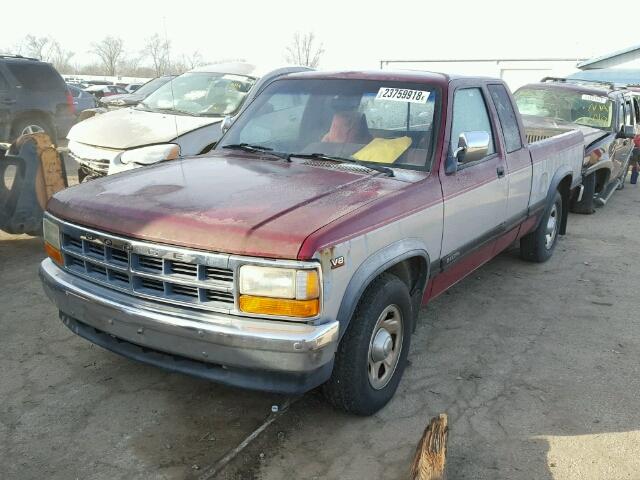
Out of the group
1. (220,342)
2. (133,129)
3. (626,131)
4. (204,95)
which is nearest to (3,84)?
(204,95)

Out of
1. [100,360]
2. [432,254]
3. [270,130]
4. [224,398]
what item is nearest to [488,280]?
[432,254]

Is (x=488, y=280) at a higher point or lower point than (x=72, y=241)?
lower

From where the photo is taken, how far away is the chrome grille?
273cm

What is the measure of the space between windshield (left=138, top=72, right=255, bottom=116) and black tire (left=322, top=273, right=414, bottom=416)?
5128 mm

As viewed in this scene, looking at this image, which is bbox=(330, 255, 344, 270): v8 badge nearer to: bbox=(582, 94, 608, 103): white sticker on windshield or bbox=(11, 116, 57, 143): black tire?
bbox=(582, 94, 608, 103): white sticker on windshield

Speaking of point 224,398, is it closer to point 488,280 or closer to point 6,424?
point 6,424

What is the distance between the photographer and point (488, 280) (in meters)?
5.75

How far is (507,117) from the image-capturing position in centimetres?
491

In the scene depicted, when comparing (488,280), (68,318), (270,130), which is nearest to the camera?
(68,318)

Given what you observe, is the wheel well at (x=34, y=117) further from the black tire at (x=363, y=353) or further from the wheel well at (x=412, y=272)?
the black tire at (x=363, y=353)

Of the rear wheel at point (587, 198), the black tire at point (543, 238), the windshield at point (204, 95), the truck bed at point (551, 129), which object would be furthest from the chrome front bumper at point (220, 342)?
the rear wheel at point (587, 198)

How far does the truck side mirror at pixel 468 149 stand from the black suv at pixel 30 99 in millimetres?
10498

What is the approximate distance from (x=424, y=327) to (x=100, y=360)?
2333mm

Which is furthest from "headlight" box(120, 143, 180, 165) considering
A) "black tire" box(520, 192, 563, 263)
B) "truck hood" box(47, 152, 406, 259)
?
"black tire" box(520, 192, 563, 263)
